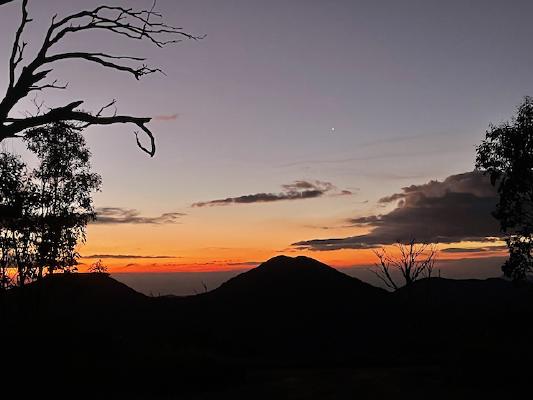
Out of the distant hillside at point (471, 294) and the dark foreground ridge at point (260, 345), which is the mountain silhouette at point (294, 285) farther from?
the distant hillside at point (471, 294)

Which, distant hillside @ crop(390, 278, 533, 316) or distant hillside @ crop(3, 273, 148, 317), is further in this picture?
distant hillside @ crop(390, 278, 533, 316)

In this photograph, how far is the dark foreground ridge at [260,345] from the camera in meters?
18.8

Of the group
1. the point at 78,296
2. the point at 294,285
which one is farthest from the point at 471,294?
the point at 78,296

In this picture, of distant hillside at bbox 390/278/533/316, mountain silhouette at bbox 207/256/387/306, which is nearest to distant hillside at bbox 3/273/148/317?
mountain silhouette at bbox 207/256/387/306

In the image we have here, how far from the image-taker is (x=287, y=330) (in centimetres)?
6850

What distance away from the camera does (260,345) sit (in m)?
50.2

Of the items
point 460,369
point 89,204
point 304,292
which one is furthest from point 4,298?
point 304,292

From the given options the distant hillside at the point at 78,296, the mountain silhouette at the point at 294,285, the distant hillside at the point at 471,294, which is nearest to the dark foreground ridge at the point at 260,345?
the distant hillside at the point at 78,296

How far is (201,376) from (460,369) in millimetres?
10269

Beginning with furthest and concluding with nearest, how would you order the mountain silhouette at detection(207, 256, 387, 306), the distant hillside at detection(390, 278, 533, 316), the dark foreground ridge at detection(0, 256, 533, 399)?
1. the distant hillside at detection(390, 278, 533, 316)
2. the mountain silhouette at detection(207, 256, 387, 306)
3. the dark foreground ridge at detection(0, 256, 533, 399)

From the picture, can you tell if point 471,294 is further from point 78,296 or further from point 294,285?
point 78,296

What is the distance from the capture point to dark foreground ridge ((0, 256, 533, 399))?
18.8m

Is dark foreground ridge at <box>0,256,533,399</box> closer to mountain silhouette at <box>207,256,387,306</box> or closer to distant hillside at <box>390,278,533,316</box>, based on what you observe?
mountain silhouette at <box>207,256,387,306</box>

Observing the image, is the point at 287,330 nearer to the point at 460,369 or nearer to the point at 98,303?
the point at 98,303
